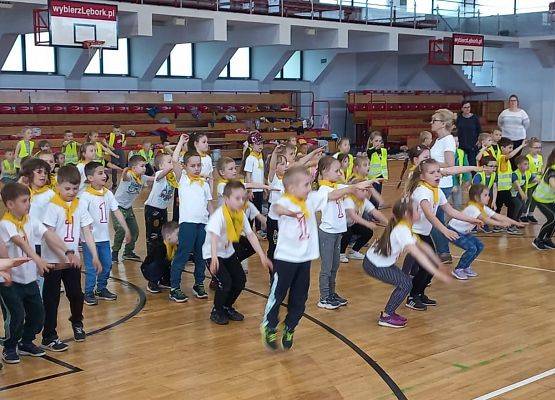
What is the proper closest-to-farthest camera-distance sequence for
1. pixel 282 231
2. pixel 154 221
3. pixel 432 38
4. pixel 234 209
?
pixel 282 231 < pixel 234 209 < pixel 154 221 < pixel 432 38

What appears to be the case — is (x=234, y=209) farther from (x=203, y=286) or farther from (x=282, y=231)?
(x=203, y=286)

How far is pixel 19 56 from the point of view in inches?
867

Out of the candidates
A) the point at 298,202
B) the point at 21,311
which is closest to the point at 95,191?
the point at 21,311

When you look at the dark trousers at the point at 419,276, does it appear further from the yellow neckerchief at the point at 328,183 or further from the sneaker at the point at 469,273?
the sneaker at the point at 469,273

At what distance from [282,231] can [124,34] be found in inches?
609

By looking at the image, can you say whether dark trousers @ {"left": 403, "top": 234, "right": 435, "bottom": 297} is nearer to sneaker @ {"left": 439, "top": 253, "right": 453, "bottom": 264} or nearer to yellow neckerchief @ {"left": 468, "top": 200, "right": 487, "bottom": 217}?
yellow neckerchief @ {"left": 468, "top": 200, "right": 487, "bottom": 217}

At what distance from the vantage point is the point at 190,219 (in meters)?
7.80

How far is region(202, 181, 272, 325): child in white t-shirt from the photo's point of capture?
6621 mm

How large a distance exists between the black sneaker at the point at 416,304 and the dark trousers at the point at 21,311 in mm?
3629

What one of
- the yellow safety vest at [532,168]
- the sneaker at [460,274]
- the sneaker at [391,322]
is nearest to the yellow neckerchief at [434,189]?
the sneaker at [391,322]

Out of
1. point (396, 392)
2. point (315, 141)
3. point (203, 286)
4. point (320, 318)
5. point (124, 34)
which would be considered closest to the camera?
point (396, 392)

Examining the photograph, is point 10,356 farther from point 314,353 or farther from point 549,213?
point 549,213

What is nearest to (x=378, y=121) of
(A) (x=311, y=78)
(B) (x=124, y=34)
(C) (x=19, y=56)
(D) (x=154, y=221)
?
(A) (x=311, y=78)

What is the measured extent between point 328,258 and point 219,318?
125cm
